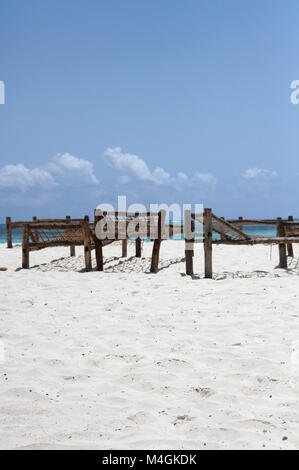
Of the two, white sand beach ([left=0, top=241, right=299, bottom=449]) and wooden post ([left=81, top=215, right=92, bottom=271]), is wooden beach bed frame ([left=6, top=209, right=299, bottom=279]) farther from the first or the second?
white sand beach ([left=0, top=241, right=299, bottom=449])

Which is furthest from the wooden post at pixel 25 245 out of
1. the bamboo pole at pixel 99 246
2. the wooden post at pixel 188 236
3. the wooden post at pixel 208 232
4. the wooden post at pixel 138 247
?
the wooden post at pixel 208 232

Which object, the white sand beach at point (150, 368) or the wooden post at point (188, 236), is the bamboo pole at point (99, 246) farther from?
the white sand beach at point (150, 368)

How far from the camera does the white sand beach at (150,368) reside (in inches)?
Result: 88.7

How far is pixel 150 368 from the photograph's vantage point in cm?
317

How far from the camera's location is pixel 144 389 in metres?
2.82

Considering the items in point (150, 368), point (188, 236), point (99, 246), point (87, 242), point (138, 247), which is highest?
point (188, 236)

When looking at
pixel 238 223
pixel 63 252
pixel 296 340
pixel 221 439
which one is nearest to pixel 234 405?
pixel 221 439

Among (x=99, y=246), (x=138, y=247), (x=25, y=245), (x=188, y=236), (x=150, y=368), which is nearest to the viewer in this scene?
(x=150, y=368)

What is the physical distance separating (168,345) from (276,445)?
1.69 meters

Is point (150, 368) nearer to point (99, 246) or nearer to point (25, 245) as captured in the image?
point (99, 246)

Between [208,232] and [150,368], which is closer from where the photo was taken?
[150,368]

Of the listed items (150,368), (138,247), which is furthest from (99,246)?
(150,368)

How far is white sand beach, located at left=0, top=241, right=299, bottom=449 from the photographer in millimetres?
2254

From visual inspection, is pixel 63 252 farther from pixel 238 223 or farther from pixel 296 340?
pixel 296 340
